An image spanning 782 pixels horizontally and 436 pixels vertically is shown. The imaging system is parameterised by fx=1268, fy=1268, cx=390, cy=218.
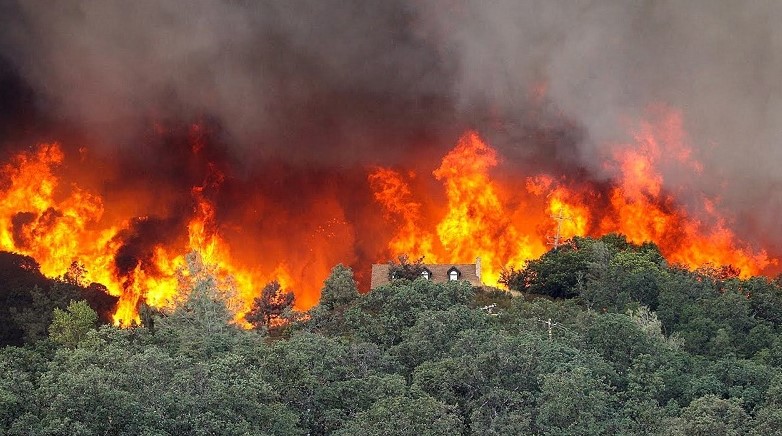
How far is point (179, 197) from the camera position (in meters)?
124

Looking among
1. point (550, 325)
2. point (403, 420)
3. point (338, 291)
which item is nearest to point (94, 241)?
point (338, 291)

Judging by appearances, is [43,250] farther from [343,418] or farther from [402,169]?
[343,418]

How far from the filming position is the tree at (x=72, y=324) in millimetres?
83438

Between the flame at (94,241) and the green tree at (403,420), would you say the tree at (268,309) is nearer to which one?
the flame at (94,241)

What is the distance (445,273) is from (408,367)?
112 ft

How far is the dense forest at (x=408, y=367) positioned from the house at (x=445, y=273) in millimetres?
10017

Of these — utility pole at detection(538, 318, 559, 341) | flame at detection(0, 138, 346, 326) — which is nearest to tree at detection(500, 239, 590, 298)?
flame at detection(0, 138, 346, 326)

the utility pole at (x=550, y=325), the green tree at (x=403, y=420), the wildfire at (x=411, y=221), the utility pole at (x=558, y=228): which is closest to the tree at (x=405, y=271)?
the wildfire at (x=411, y=221)

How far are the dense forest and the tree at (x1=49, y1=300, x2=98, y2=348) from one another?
0.14 meters

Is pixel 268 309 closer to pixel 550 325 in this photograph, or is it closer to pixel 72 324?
pixel 72 324

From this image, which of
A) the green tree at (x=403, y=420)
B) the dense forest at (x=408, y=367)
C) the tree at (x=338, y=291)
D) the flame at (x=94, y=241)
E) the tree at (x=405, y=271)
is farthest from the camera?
the flame at (x=94, y=241)

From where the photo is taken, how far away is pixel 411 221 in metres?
122

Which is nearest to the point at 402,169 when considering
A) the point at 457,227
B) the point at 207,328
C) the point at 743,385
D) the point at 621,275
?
the point at 457,227

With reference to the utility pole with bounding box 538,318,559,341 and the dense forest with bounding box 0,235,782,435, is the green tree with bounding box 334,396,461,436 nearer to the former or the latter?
the dense forest with bounding box 0,235,782,435
